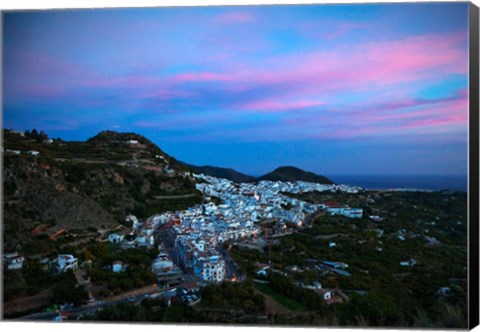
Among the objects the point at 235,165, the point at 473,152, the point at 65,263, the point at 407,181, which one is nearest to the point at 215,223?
the point at 235,165

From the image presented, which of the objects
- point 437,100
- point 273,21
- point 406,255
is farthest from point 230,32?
point 406,255

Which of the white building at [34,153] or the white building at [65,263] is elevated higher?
the white building at [34,153]

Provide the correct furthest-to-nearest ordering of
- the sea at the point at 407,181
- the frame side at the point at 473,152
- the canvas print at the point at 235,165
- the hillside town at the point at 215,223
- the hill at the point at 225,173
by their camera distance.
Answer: the hill at the point at 225,173 < the hillside town at the point at 215,223 < the canvas print at the point at 235,165 < the sea at the point at 407,181 < the frame side at the point at 473,152

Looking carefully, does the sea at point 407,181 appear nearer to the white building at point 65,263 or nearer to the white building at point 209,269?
the white building at point 209,269

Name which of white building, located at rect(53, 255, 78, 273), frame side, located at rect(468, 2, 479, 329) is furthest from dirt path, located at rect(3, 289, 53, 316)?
frame side, located at rect(468, 2, 479, 329)

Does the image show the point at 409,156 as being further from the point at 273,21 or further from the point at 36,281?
the point at 36,281

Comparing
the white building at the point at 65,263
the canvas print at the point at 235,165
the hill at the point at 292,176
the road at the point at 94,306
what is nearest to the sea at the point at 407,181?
the canvas print at the point at 235,165

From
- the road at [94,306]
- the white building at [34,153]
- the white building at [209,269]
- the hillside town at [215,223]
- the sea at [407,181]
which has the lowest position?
the road at [94,306]

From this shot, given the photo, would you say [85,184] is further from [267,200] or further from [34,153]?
[267,200]
